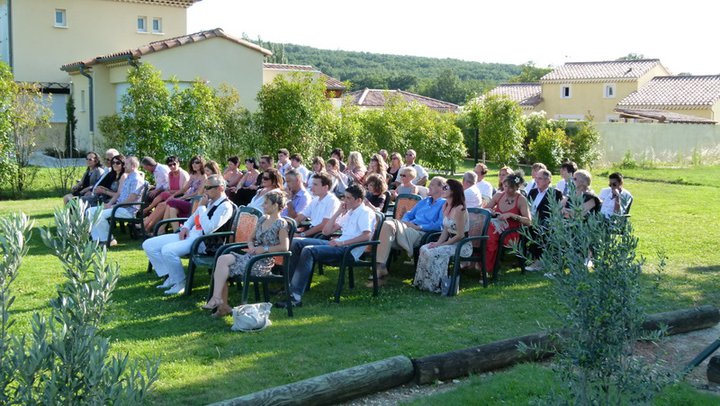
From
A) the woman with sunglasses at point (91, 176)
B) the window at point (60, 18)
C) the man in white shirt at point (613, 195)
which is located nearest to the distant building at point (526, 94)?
the window at point (60, 18)

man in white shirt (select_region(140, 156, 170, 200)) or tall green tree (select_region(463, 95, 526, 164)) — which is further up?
tall green tree (select_region(463, 95, 526, 164))

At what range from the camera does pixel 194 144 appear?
1803 cm

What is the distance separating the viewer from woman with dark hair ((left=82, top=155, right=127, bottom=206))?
12.3m

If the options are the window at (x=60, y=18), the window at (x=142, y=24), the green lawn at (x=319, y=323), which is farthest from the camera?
the window at (x=142, y=24)

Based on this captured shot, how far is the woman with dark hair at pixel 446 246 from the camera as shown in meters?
8.72

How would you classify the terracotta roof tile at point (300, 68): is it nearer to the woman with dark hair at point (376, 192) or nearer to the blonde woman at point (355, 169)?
the blonde woman at point (355, 169)

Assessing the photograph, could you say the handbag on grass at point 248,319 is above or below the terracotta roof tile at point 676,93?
below

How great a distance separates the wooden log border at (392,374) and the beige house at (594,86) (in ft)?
167

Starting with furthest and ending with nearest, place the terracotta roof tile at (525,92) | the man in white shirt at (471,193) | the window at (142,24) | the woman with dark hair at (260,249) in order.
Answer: the terracotta roof tile at (525,92) < the window at (142,24) < the man in white shirt at (471,193) < the woman with dark hair at (260,249)

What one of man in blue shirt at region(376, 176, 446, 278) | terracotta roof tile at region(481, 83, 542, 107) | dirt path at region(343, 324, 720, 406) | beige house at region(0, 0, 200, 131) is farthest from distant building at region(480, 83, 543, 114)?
dirt path at region(343, 324, 720, 406)

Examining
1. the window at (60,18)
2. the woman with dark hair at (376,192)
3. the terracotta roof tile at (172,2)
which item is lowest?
the woman with dark hair at (376,192)

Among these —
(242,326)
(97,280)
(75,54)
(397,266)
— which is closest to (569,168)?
(397,266)

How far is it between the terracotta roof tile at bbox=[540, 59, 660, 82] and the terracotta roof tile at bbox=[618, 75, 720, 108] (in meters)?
1.32

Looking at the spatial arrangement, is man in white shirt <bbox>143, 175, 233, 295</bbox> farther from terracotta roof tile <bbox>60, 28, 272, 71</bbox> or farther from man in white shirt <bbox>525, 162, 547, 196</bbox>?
terracotta roof tile <bbox>60, 28, 272, 71</bbox>
